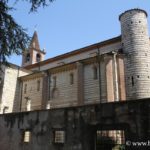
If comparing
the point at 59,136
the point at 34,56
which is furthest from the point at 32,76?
the point at 59,136

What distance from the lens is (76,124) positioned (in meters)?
10.9

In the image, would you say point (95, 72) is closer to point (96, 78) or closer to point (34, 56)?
point (96, 78)

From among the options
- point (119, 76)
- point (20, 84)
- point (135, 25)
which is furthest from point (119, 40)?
point (20, 84)

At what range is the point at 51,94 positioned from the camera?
2438 cm

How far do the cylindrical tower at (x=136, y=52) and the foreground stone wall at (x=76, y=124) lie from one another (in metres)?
10.1

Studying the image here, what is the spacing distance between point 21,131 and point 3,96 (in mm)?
13884

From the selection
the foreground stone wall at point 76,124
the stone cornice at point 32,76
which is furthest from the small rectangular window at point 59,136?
the stone cornice at point 32,76

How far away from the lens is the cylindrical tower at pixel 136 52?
67.4 ft

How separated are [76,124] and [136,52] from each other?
13.4 m

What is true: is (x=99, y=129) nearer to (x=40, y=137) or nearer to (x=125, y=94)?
(x=40, y=137)

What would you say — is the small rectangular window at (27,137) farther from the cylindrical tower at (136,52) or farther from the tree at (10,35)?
the cylindrical tower at (136,52)

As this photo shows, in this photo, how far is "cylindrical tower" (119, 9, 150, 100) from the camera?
20547 mm

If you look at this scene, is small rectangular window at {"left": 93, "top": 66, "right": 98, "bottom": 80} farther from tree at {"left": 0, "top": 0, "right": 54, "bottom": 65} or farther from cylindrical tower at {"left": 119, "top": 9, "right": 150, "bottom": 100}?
A: tree at {"left": 0, "top": 0, "right": 54, "bottom": 65}

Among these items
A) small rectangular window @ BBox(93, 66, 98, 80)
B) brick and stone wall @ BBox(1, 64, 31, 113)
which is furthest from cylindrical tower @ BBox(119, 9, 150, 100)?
brick and stone wall @ BBox(1, 64, 31, 113)
